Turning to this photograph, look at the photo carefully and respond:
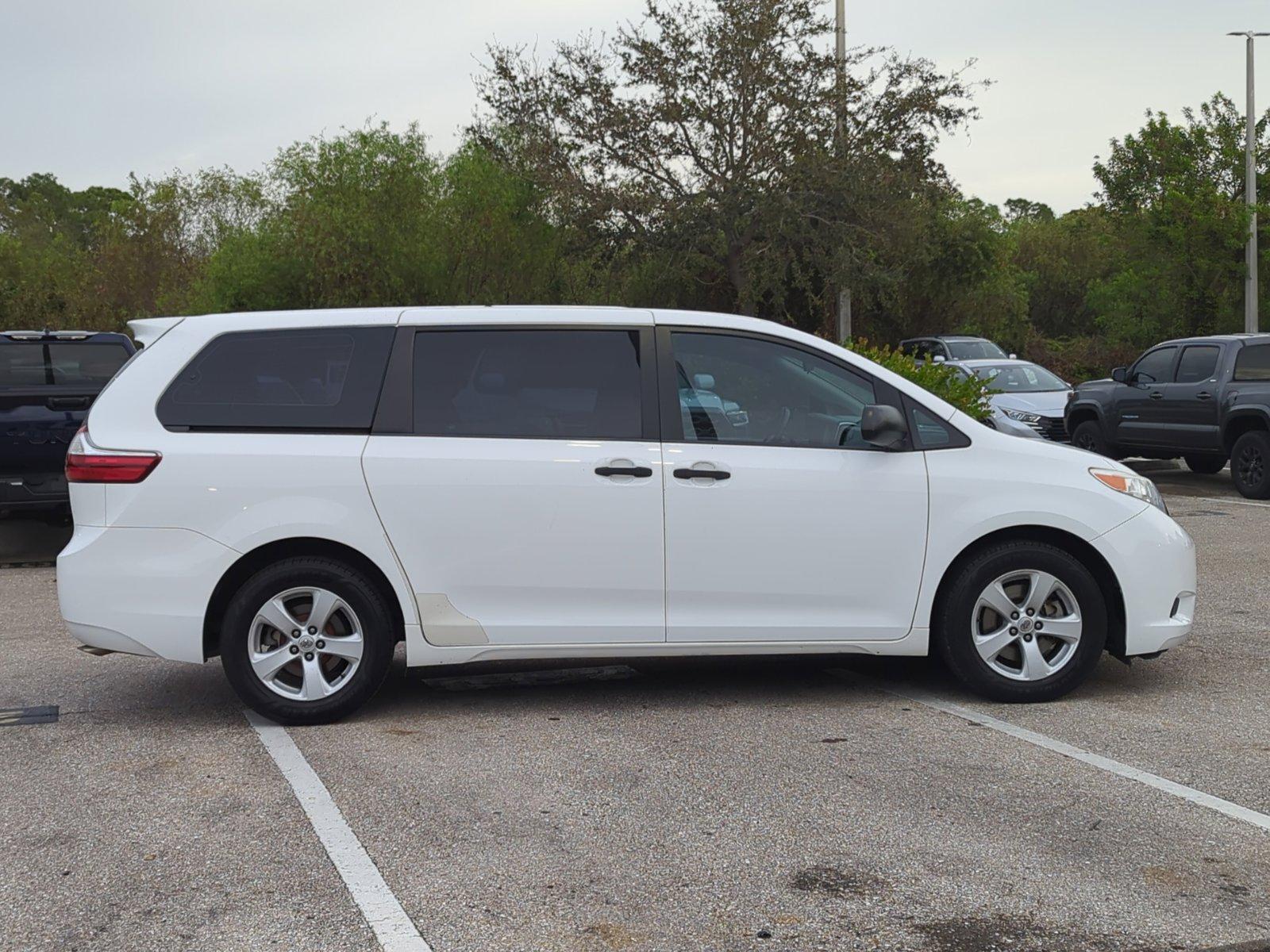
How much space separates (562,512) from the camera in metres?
5.95

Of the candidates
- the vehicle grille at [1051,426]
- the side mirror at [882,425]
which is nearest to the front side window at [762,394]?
the side mirror at [882,425]

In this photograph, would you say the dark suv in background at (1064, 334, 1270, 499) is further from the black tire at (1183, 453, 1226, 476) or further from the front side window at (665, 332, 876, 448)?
the front side window at (665, 332, 876, 448)

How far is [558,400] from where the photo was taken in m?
6.10

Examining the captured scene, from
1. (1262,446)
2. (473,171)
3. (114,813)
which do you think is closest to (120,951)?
(114,813)

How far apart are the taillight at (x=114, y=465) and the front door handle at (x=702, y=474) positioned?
2.19 metres

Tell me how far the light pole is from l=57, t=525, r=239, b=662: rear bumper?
95.6ft

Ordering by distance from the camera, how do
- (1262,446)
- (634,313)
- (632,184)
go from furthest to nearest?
(632,184) < (1262,446) < (634,313)

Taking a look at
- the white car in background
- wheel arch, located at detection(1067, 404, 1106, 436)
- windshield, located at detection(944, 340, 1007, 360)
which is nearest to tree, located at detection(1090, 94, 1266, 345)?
windshield, located at detection(944, 340, 1007, 360)

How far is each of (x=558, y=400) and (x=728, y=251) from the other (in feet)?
A: 78.2

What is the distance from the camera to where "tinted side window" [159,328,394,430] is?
601cm

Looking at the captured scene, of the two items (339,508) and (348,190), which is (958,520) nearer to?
(339,508)

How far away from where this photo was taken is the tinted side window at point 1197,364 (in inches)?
635

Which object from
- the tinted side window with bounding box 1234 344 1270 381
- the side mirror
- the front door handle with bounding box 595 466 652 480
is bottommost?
the front door handle with bounding box 595 466 652 480

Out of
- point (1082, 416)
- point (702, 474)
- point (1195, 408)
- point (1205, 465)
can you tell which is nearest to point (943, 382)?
point (1195, 408)
